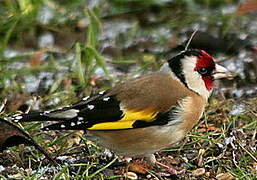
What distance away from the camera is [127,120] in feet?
12.5

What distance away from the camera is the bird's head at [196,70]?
411cm

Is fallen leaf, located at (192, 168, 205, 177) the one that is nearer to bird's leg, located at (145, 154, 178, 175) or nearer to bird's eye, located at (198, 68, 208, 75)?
bird's leg, located at (145, 154, 178, 175)

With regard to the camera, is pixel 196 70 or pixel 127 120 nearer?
pixel 127 120

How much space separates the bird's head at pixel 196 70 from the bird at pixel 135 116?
3.7 inches

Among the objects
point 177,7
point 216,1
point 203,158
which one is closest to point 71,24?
point 177,7

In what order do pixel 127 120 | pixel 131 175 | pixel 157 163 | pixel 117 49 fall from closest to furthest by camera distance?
pixel 127 120, pixel 131 175, pixel 157 163, pixel 117 49

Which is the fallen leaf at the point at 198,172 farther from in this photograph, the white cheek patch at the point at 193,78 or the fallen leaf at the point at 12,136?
the fallen leaf at the point at 12,136

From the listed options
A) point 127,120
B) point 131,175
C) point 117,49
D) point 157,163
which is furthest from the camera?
point 117,49

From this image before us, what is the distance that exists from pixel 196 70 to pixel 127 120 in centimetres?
61

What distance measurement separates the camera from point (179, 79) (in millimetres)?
4113

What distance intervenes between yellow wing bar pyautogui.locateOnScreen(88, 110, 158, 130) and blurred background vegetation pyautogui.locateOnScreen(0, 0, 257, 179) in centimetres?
33

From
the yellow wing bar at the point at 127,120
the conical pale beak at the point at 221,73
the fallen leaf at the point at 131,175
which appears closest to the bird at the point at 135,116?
the yellow wing bar at the point at 127,120

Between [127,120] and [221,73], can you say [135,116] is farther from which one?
[221,73]

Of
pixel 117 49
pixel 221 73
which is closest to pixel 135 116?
pixel 221 73
